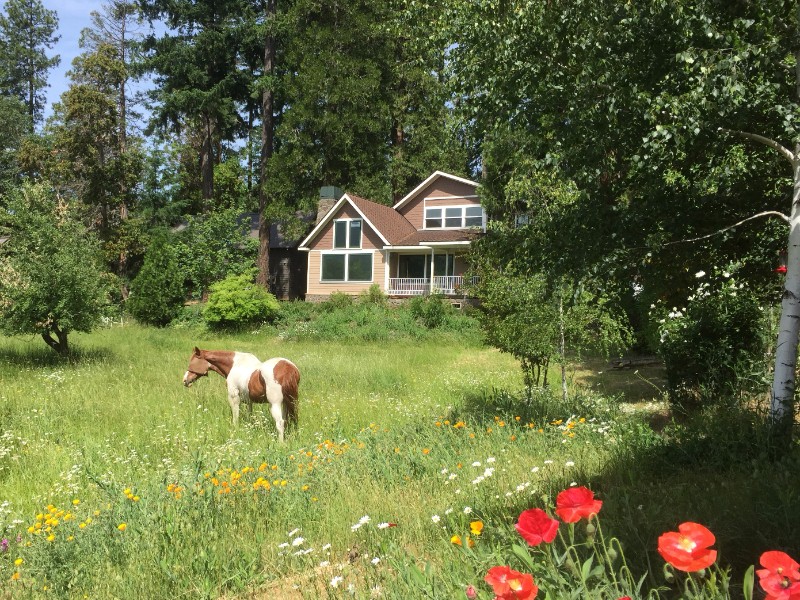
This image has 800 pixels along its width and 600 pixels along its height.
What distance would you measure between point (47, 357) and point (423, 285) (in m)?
19.4

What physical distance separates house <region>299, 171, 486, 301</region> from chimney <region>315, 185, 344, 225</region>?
3.07ft

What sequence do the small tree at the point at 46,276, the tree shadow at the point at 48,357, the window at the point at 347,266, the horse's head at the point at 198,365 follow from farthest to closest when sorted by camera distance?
the window at the point at 347,266 → the tree shadow at the point at 48,357 → the small tree at the point at 46,276 → the horse's head at the point at 198,365

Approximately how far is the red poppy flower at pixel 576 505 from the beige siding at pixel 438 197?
31792 mm

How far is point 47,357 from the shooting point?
57.1 ft

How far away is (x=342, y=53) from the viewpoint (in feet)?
117

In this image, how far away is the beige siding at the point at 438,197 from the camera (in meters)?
34.0

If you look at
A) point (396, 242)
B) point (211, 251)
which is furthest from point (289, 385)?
point (211, 251)

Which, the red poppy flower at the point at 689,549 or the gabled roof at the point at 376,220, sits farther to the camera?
the gabled roof at the point at 376,220

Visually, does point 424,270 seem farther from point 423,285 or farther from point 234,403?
point 234,403

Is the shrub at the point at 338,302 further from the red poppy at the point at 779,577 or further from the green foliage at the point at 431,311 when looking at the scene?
the red poppy at the point at 779,577

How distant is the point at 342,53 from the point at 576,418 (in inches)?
1281

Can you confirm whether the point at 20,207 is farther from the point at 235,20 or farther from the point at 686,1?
the point at 235,20

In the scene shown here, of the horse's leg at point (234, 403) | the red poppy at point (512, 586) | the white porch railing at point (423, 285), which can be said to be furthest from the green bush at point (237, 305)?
the red poppy at point (512, 586)

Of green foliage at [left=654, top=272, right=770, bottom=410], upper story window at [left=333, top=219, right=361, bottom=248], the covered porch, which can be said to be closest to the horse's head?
green foliage at [left=654, top=272, right=770, bottom=410]
